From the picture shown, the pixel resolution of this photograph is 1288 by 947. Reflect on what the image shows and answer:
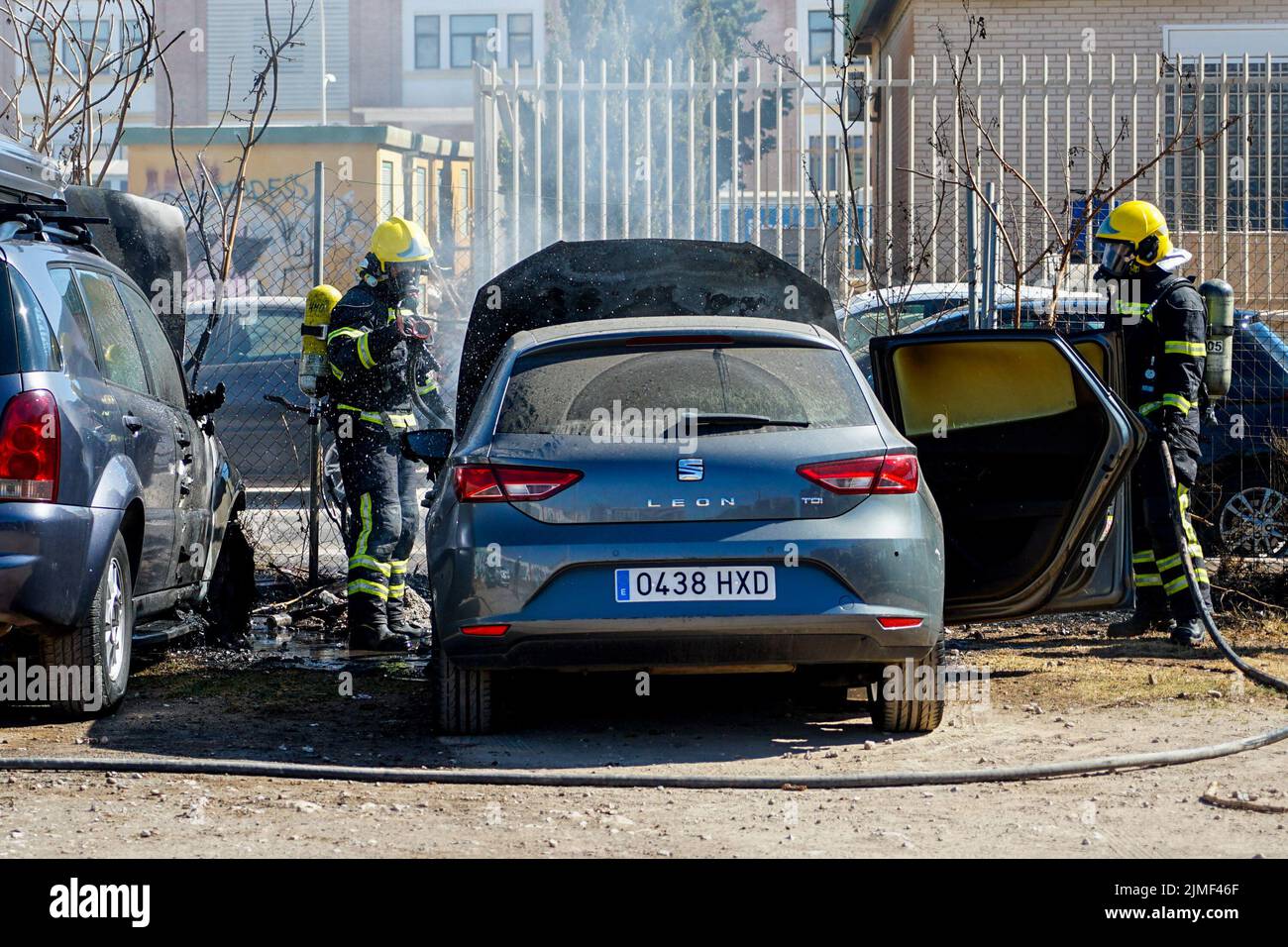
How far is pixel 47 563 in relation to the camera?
593 cm

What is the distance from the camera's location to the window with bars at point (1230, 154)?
497 inches

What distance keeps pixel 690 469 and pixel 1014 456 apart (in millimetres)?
2071

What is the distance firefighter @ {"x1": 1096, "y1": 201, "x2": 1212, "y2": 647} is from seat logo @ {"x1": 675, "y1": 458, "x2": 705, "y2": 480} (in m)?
3.33

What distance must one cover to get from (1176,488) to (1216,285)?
123 centimetres

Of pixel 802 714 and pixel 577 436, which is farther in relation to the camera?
pixel 802 714

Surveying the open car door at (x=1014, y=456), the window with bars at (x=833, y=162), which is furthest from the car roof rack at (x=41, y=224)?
the window with bars at (x=833, y=162)

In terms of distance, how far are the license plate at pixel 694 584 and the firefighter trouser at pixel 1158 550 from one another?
10.3 feet

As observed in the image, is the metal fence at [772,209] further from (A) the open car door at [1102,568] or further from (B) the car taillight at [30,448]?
(B) the car taillight at [30,448]

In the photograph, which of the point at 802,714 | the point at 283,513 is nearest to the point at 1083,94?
the point at 283,513

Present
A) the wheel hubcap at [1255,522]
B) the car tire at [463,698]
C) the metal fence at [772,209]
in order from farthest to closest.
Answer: the metal fence at [772,209] → the wheel hubcap at [1255,522] → the car tire at [463,698]

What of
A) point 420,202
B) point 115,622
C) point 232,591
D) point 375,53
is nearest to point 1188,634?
point 232,591

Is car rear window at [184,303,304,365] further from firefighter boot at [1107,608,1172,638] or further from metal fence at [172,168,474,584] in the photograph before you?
firefighter boot at [1107,608,1172,638]
